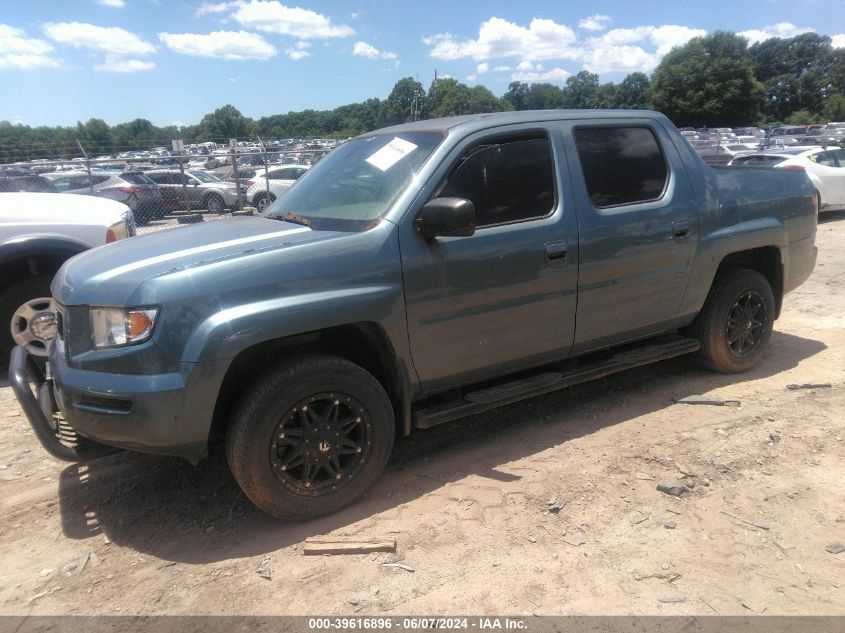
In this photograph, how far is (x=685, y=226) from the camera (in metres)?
4.23

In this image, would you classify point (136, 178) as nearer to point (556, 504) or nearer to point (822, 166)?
point (822, 166)

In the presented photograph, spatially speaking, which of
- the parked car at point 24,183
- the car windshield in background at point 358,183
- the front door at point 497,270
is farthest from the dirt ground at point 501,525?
the parked car at point 24,183

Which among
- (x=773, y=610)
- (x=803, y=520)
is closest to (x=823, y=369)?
(x=803, y=520)

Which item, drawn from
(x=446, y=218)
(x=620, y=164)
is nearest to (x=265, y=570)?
(x=446, y=218)

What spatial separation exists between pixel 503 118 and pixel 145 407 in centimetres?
252

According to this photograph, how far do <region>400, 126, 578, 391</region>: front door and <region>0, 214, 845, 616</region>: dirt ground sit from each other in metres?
0.64

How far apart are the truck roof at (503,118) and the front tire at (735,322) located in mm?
1467

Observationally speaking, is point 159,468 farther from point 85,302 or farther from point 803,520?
point 803,520

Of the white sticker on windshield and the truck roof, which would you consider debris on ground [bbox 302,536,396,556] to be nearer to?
the white sticker on windshield

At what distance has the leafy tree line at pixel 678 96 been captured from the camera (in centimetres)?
4988

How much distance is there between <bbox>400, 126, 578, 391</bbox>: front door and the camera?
3.30 metres

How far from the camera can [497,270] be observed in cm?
347

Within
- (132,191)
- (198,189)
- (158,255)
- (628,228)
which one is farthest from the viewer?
(198,189)

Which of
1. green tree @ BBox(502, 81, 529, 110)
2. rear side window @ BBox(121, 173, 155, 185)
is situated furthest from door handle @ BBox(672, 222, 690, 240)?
green tree @ BBox(502, 81, 529, 110)
